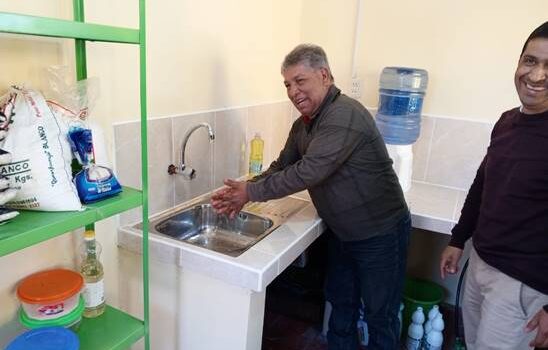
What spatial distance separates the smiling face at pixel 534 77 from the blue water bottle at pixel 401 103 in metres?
0.97

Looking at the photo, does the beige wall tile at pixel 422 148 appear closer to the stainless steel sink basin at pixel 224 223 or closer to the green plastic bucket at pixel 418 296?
the green plastic bucket at pixel 418 296

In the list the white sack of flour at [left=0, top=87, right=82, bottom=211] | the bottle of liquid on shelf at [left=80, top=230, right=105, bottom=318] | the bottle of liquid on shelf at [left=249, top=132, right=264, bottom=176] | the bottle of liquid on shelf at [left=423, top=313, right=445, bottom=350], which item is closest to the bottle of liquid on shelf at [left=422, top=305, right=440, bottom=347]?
the bottle of liquid on shelf at [left=423, top=313, right=445, bottom=350]

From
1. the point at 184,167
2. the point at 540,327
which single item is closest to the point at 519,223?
the point at 540,327

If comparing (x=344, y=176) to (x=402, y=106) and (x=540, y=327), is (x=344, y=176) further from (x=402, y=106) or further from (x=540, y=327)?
(x=402, y=106)

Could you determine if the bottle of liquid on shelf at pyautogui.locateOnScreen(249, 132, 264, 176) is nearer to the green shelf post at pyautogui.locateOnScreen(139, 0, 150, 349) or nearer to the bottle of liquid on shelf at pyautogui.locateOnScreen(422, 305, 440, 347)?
the green shelf post at pyautogui.locateOnScreen(139, 0, 150, 349)

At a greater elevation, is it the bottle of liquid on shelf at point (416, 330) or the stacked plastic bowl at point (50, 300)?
the stacked plastic bowl at point (50, 300)

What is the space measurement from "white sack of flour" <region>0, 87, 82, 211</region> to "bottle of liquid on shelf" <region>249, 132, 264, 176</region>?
1210 millimetres

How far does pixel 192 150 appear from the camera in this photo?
5.47ft

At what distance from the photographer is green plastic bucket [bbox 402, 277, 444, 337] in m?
2.15

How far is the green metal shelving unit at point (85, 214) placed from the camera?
0.73 metres

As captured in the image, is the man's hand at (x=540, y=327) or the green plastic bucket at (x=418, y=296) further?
the green plastic bucket at (x=418, y=296)

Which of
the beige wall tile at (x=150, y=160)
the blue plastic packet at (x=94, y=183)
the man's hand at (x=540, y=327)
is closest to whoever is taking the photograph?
the blue plastic packet at (x=94, y=183)

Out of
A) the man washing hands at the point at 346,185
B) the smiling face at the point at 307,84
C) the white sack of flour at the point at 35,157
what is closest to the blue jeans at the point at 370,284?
the man washing hands at the point at 346,185

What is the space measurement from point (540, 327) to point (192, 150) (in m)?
1.33
